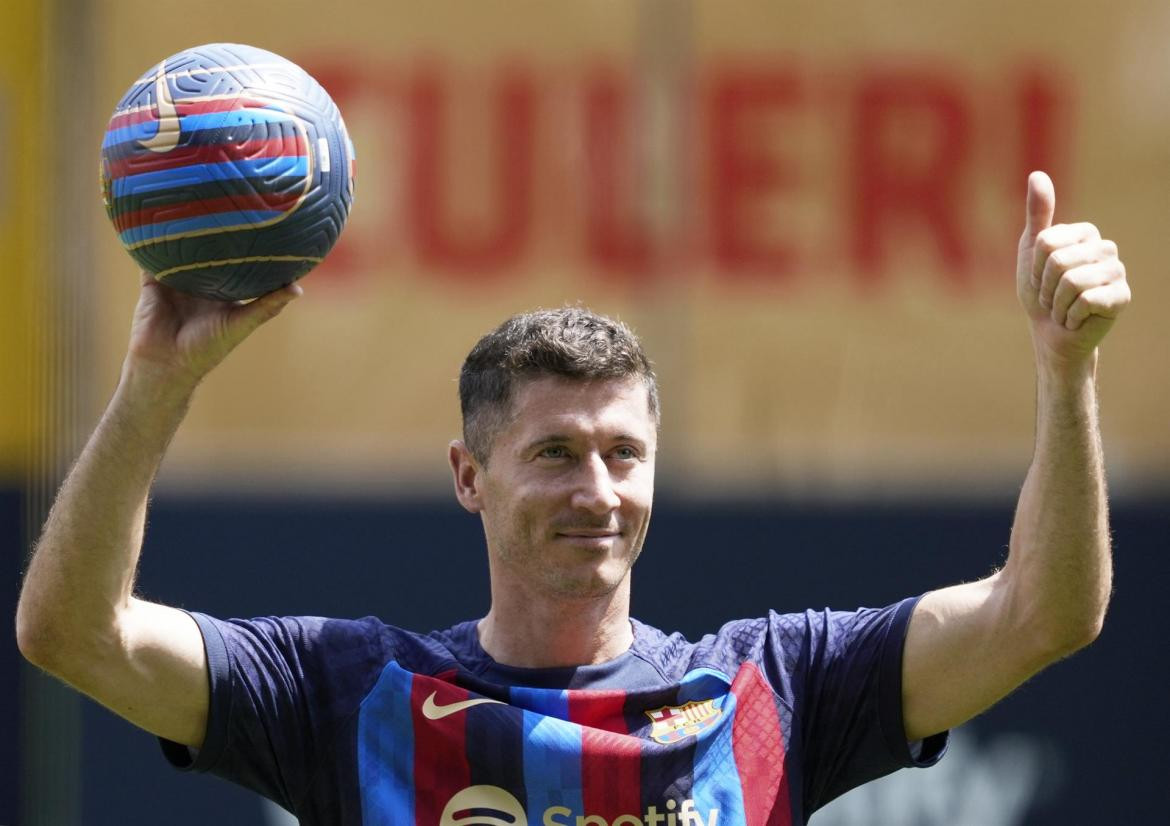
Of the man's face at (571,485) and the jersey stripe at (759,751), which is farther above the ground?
the man's face at (571,485)

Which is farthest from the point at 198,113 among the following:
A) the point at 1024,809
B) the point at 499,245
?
the point at 1024,809

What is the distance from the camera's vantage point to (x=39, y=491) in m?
6.81

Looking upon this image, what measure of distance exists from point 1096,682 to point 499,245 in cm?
280

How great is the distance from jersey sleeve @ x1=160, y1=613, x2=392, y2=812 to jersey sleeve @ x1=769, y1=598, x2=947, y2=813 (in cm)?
87

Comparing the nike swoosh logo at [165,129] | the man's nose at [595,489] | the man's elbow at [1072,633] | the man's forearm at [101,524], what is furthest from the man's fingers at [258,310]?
the man's elbow at [1072,633]

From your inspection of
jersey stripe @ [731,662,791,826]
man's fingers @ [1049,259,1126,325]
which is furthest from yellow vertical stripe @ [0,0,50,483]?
man's fingers @ [1049,259,1126,325]

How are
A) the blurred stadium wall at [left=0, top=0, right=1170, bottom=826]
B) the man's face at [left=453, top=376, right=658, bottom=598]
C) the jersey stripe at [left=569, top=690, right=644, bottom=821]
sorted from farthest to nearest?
the blurred stadium wall at [left=0, top=0, right=1170, bottom=826] < the man's face at [left=453, top=376, right=658, bottom=598] < the jersey stripe at [left=569, top=690, right=644, bottom=821]

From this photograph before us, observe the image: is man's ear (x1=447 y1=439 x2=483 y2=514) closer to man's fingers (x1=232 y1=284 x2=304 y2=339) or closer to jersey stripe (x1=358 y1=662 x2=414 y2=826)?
jersey stripe (x1=358 y1=662 x2=414 y2=826)

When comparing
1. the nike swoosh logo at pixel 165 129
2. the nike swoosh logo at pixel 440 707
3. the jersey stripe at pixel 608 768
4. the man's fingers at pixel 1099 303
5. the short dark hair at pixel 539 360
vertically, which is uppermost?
the nike swoosh logo at pixel 165 129

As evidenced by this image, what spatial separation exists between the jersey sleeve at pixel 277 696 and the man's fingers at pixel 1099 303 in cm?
156

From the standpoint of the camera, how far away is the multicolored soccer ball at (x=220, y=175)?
3.35 m

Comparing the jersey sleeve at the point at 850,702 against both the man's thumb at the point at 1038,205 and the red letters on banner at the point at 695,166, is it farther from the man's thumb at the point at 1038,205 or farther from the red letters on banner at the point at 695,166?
the red letters on banner at the point at 695,166

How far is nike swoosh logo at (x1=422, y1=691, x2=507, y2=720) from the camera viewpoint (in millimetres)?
3695

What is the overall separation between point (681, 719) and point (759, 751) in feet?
0.56
